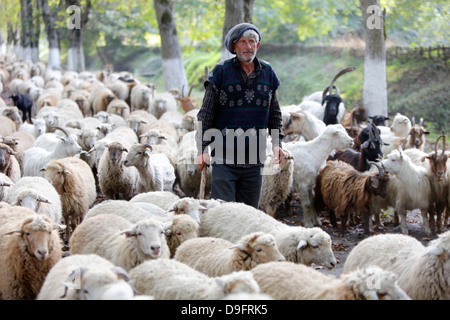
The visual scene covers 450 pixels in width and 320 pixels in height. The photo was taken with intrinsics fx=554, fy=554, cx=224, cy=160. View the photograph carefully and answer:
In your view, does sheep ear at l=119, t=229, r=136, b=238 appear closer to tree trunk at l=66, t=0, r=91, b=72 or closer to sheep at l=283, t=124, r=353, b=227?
sheep at l=283, t=124, r=353, b=227

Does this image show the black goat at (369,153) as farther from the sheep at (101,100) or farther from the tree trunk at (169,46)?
the tree trunk at (169,46)

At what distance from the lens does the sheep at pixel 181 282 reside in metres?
3.39

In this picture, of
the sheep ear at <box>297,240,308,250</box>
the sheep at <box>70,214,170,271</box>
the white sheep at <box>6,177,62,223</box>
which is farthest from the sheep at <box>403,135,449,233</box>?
the white sheep at <box>6,177,62,223</box>

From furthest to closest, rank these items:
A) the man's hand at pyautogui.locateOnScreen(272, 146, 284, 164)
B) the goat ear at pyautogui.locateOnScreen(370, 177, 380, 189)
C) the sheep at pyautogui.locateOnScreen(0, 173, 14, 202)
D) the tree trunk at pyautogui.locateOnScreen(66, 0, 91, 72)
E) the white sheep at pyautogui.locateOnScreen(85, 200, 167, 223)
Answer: the tree trunk at pyautogui.locateOnScreen(66, 0, 91, 72) → the goat ear at pyautogui.locateOnScreen(370, 177, 380, 189) → the sheep at pyautogui.locateOnScreen(0, 173, 14, 202) → the white sheep at pyautogui.locateOnScreen(85, 200, 167, 223) → the man's hand at pyautogui.locateOnScreen(272, 146, 284, 164)

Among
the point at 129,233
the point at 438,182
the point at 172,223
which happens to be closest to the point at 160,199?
the point at 172,223

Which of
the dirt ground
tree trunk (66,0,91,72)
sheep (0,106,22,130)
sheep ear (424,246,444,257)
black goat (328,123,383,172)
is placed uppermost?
tree trunk (66,0,91,72)

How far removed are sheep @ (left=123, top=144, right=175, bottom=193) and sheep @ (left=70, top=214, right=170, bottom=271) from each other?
8.09 feet

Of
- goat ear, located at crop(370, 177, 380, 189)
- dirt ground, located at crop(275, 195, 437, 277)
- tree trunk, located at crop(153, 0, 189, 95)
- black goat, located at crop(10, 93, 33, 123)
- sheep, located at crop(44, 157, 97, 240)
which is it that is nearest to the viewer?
dirt ground, located at crop(275, 195, 437, 277)

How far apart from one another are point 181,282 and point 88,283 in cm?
68

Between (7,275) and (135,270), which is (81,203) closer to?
(7,275)

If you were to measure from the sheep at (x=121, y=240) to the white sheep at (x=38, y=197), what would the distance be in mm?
1043

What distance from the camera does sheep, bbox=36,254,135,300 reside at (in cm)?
Result: 329

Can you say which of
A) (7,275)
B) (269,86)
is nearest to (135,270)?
(7,275)

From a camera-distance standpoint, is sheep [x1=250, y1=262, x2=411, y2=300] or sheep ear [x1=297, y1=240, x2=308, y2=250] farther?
sheep ear [x1=297, y1=240, x2=308, y2=250]
